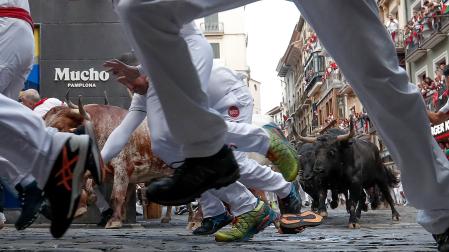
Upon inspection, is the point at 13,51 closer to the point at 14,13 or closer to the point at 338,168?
the point at 14,13

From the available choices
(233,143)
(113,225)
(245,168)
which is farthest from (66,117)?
(233,143)

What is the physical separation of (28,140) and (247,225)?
2.23 m

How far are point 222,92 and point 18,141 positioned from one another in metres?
2.65

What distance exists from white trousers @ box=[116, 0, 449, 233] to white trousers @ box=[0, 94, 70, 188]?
2.45 feet

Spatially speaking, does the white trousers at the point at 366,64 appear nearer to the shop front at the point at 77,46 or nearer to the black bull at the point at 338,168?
the black bull at the point at 338,168

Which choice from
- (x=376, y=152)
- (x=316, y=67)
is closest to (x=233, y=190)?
(x=376, y=152)

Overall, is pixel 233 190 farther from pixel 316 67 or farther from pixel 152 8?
pixel 316 67

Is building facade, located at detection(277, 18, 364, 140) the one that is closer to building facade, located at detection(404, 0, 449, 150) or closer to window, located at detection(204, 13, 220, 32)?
building facade, located at detection(404, 0, 449, 150)

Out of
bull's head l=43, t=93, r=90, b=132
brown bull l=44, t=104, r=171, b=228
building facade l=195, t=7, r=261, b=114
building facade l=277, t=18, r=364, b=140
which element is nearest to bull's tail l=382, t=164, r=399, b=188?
brown bull l=44, t=104, r=171, b=228

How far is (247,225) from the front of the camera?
5238 millimetres

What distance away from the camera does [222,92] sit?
231 inches

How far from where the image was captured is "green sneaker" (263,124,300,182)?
564 cm

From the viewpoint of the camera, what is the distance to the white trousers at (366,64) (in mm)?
2678

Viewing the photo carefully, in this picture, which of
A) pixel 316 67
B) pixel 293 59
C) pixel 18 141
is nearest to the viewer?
pixel 18 141
